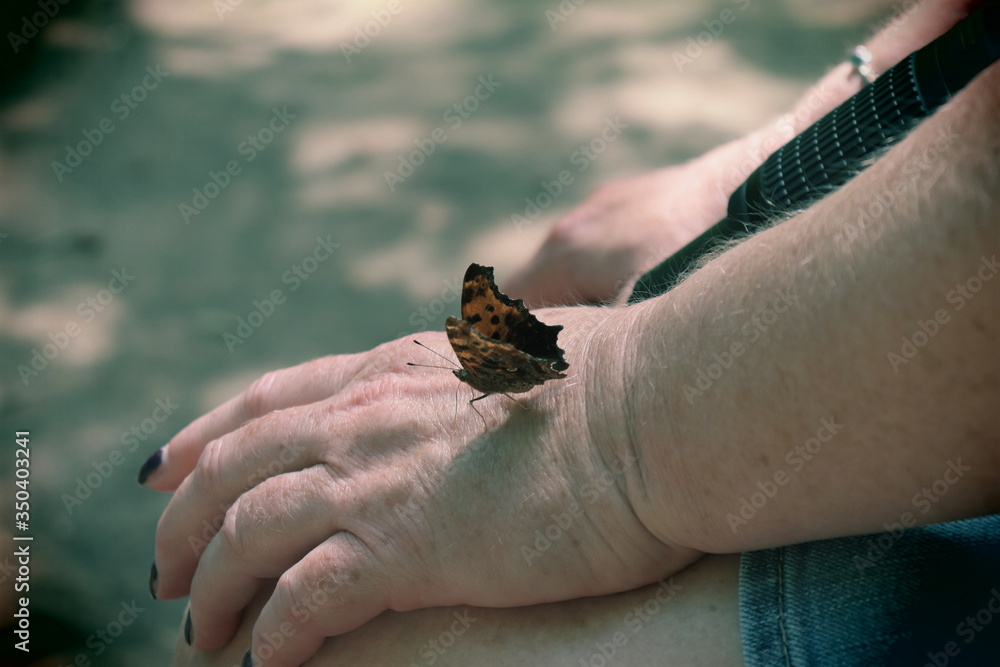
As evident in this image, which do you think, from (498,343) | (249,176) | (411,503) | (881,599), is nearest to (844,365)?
(881,599)

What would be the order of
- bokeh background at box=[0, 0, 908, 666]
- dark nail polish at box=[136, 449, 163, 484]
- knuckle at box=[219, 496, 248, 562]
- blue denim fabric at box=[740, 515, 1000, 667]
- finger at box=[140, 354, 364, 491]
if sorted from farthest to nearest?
bokeh background at box=[0, 0, 908, 666] → dark nail polish at box=[136, 449, 163, 484] → finger at box=[140, 354, 364, 491] → knuckle at box=[219, 496, 248, 562] → blue denim fabric at box=[740, 515, 1000, 667]

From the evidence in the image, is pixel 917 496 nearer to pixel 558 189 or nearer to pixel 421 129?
pixel 558 189

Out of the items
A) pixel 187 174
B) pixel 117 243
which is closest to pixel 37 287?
pixel 117 243

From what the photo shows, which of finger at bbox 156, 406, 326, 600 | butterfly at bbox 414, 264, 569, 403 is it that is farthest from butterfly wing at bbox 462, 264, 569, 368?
finger at bbox 156, 406, 326, 600

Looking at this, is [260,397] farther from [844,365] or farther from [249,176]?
[249,176]

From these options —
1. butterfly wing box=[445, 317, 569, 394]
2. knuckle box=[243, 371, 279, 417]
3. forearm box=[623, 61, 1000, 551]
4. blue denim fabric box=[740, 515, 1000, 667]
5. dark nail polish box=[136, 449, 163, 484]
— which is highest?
forearm box=[623, 61, 1000, 551]

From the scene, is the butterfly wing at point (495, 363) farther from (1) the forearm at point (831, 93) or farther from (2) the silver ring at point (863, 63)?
(2) the silver ring at point (863, 63)

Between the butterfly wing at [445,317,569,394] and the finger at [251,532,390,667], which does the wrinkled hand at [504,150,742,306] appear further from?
the finger at [251,532,390,667]
